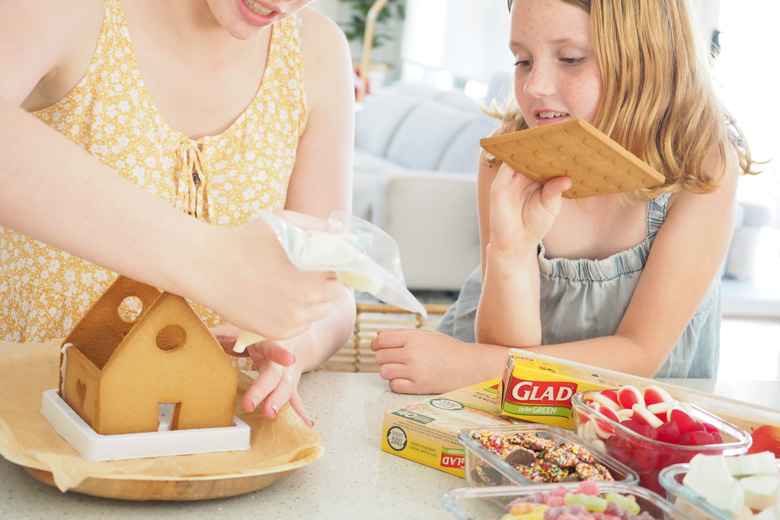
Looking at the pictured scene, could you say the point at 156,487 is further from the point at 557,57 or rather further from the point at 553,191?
the point at 557,57

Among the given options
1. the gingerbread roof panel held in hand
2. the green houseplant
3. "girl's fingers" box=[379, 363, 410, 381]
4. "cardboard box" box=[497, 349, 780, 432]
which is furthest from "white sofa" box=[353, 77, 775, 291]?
the green houseplant

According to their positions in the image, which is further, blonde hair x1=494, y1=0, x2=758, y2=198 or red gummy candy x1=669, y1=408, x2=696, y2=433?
blonde hair x1=494, y1=0, x2=758, y2=198

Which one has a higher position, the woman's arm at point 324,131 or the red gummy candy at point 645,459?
the woman's arm at point 324,131

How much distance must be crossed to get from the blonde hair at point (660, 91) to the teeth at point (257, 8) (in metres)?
0.55

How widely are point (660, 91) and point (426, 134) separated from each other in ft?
13.2

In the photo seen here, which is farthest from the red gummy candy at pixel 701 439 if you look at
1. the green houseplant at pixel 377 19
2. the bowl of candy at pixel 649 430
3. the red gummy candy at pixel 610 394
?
the green houseplant at pixel 377 19

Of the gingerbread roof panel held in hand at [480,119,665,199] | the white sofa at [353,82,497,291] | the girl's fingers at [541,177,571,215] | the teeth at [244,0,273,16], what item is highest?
the teeth at [244,0,273,16]

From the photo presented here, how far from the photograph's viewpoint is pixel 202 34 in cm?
124

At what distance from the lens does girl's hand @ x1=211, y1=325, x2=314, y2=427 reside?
0.88 meters

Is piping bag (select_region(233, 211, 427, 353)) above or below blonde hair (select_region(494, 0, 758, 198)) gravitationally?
below

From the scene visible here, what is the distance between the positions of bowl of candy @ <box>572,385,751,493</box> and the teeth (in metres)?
0.62

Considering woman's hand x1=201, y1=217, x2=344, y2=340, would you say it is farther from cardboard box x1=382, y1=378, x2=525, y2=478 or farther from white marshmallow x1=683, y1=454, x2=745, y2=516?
white marshmallow x1=683, y1=454, x2=745, y2=516

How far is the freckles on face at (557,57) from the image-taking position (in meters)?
1.34

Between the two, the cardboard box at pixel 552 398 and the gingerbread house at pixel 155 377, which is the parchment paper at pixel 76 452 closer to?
the gingerbread house at pixel 155 377
